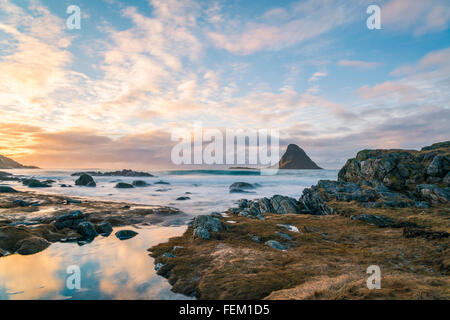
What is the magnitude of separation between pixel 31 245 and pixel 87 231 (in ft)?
11.6

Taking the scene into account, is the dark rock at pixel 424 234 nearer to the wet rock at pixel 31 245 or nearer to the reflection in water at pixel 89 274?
the reflection in water at pixel 89 274

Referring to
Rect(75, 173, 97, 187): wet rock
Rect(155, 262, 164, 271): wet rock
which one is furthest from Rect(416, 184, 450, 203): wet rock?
Rect(75, 173, 97, 187): wet rock

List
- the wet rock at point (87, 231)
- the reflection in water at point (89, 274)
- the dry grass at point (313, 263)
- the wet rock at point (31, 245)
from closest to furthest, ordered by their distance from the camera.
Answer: the dry grass at point (313, 263), the reflection in water at point (89, 274), the wet rock at point (31, 245), the wet rock at point (87, 231)

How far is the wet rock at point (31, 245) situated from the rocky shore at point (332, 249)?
701 centimetres

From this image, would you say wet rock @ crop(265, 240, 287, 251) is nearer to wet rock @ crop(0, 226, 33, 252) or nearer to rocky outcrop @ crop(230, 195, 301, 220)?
rocky outcrop @ crop(230, 195, 301, 220)

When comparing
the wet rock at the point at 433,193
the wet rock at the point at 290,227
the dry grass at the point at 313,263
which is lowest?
the wet rock at the point at 290,227

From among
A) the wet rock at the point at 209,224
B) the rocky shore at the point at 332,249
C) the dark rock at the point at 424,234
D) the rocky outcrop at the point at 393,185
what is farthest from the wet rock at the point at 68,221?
the dark rock at the point at 424,234

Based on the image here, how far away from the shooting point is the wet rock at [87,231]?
15812mm

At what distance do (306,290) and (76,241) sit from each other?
50.2 feet

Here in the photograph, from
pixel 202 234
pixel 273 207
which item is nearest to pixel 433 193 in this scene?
pixel 273 207

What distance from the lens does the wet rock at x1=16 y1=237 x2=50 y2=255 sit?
1229 cm

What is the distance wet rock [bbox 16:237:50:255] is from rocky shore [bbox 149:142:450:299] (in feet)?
23.0
